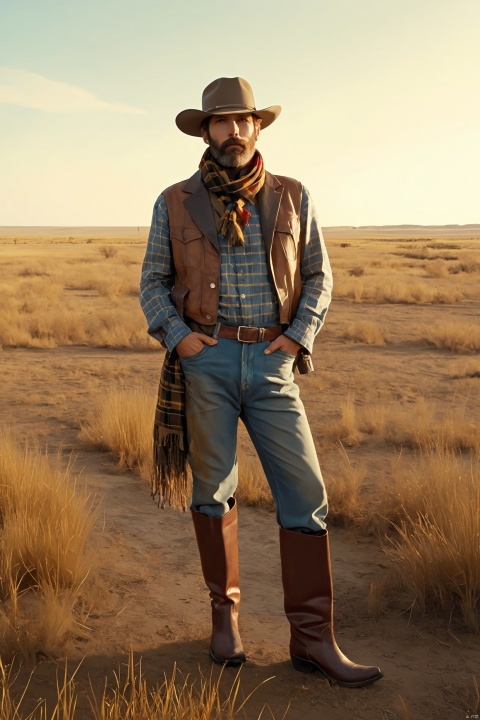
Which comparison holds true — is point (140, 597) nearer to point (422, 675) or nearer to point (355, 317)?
point (422, 675)

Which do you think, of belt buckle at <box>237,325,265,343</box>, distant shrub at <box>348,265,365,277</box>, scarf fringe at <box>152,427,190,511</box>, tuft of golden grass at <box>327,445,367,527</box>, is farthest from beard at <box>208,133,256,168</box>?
distant shrub at <box>348,265,365,277</box>

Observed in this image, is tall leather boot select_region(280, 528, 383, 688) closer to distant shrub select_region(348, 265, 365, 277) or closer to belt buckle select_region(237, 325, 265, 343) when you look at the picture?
belt buckle select_region(237, 325, 265, 343)

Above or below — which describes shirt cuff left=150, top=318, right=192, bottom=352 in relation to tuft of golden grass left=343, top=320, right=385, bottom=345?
above

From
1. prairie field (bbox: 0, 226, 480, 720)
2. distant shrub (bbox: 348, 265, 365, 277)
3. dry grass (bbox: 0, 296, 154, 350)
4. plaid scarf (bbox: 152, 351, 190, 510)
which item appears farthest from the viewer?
distant shrub (bbox: 348, 265, 365, 277)

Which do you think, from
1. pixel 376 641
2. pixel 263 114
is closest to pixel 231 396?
pixel 263 114

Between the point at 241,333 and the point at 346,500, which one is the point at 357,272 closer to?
the point at 346,500

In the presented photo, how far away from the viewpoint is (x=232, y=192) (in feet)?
9.84

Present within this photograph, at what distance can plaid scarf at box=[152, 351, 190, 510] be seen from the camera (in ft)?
10.1

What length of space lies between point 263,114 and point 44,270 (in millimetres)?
24362

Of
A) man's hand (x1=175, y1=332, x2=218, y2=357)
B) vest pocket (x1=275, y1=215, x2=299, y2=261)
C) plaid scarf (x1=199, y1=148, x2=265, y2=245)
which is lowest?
man's hand (x1=175, y1=332, x2=218, y2=357)

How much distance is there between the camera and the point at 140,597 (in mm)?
3777

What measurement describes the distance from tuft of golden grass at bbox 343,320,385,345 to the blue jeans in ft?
31.2

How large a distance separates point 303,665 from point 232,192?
186cm

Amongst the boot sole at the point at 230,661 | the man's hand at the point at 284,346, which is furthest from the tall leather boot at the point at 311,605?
the man's hand at the point at 284,346
